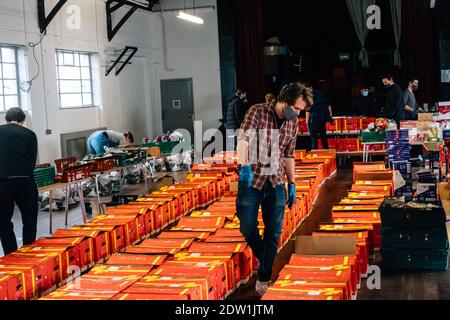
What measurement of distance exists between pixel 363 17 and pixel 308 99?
34.4 ft

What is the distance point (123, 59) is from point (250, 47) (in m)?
2.79

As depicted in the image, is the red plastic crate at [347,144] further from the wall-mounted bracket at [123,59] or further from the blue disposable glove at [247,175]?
the blue disposable glove at [247,175]

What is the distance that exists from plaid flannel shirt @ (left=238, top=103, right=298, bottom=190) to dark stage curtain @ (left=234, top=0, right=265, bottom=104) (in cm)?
1040

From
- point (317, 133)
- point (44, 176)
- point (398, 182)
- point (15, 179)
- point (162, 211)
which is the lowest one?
point (162, 211)

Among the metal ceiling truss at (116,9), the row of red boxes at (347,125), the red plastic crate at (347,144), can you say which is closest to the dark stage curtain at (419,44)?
the row of red boxes at (347,125)

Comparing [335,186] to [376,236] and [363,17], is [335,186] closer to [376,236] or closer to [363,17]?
[376,236]

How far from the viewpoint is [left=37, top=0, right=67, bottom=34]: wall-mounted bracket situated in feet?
36.6

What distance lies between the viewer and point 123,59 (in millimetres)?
14844

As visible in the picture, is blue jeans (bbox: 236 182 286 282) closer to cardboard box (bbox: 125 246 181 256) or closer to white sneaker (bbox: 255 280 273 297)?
white sneaker (bbox: 255 280 273 297)

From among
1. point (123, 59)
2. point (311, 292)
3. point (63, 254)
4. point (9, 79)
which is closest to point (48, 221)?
point (9, 79)

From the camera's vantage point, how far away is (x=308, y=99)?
4.24m

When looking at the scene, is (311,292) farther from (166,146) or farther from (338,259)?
(166,146)

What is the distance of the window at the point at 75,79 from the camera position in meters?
12.2
